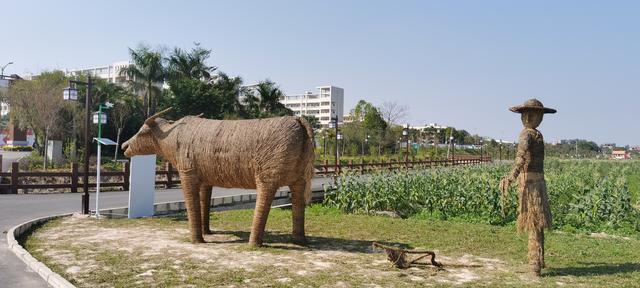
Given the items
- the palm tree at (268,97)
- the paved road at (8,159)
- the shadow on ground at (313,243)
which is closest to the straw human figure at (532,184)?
the shadow on ground at (313,243)

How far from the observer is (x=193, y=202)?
8.90m

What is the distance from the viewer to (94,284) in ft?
19.8

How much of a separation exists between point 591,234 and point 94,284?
9563mm

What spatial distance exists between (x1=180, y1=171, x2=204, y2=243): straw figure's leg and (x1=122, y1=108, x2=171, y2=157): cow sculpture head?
56.8 inches

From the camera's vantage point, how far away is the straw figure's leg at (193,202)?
8.84 metres

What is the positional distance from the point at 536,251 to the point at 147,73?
33.6 metres

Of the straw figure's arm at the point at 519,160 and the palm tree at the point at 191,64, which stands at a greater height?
the palm tree at the point at 191,64

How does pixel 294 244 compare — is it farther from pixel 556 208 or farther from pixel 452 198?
pixel 556 208

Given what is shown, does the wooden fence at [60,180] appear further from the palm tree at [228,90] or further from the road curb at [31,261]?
the palm tree at [228,90]

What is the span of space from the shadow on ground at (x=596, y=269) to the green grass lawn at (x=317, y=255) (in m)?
0.01

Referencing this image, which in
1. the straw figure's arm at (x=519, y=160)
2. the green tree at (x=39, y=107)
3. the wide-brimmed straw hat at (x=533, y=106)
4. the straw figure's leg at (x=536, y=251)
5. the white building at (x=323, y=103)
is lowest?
the straw figure's leg at (x=536, y=251)

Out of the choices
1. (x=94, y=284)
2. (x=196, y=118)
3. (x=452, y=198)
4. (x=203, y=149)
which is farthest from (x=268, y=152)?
(x=452, y=198)

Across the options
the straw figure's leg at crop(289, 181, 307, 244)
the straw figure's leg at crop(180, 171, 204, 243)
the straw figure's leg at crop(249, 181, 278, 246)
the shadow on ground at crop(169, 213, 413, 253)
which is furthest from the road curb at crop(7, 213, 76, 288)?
the straw figure's leg at crop(289, 181, 307, 244)

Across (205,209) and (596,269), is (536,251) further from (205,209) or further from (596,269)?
(205,209)
